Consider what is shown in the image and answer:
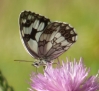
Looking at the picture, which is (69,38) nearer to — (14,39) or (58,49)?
(58,49)

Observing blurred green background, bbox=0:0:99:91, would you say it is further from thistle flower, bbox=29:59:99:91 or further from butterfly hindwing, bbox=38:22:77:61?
thistle flower, bbox=29:59:99:91

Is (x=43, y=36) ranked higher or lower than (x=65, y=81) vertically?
higher

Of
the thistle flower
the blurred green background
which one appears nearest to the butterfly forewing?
the thistle flower

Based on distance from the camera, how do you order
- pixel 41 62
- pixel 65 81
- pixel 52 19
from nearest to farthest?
pixel 65 81, pixel 41 62, pixel 52 19

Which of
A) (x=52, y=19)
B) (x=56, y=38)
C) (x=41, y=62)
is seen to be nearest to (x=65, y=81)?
(x=41, y=62)

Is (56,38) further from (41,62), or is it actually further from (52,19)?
(52,19)

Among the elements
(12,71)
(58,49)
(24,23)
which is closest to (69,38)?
(58,49)

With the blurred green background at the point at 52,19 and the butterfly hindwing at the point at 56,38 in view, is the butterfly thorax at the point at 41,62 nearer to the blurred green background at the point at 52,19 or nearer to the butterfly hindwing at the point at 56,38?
the butterfly hindwing at the point at 56,38
